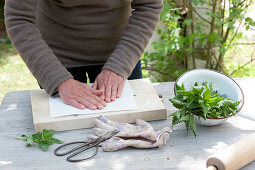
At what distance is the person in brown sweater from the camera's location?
143 centimetres

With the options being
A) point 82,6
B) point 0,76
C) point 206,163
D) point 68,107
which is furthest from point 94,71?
point 0,76

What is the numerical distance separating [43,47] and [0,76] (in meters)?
2.63

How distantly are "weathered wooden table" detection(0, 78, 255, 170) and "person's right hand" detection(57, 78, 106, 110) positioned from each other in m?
0.11

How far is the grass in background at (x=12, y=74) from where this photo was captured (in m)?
3.64

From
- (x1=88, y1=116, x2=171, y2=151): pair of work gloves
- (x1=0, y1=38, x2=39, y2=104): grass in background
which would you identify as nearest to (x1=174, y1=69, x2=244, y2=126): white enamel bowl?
(x1=88, y1=116, x2=171, y2=151): pair of work gloves

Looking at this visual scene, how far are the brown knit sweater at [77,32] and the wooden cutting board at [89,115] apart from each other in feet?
0.32

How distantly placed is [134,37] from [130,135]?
555 millimetres

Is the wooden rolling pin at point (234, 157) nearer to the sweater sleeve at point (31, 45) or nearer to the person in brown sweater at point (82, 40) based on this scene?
the person in brown sweater at point (82, 40)

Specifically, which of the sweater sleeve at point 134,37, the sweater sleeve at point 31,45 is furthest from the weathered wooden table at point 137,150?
the sweater sleeve at point 134,37

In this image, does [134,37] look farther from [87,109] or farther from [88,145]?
[88,145]

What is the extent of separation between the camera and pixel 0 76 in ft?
12.7

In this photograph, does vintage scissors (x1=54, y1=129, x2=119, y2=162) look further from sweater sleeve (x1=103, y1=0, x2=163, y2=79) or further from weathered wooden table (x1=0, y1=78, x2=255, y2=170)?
sweater sleeve (x1=103, y1=0, x2=163, y2=79)

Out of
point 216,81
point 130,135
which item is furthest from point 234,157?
point 216,81

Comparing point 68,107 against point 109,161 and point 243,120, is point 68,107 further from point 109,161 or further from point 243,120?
point 243,120
